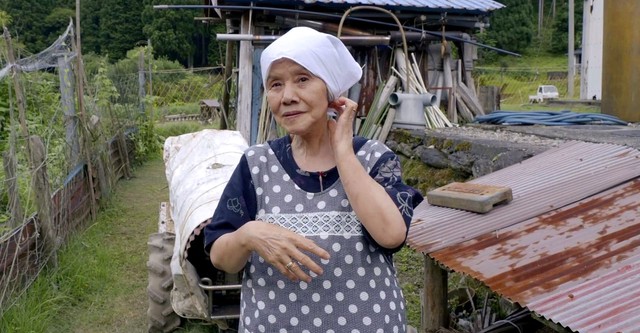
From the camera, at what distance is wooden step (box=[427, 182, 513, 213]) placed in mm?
3869

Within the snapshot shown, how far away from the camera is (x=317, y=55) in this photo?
5.80 ft

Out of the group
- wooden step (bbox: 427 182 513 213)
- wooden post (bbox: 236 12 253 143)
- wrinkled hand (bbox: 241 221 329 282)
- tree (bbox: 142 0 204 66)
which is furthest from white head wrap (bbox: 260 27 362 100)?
tree (bbox: 142 0 204 66)

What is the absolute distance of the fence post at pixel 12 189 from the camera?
4999 millimetres

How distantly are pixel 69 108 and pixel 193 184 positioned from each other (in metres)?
3.91

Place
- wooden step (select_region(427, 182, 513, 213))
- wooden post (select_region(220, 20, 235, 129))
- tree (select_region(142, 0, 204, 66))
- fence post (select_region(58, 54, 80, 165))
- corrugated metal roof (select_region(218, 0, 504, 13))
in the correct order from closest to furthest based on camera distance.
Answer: wooden step (select_region(427, 182, 513, 213)), fence post (select_region(58, 54, 80, 165)), corrugated metal roof (select_region(218, 0, 504, 13)), wooden post (select_region(220, 20, 235, 129)), tree (select_region(142, 0, 204, 66))

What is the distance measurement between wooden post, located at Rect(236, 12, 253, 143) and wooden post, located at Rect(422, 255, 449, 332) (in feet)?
14.0

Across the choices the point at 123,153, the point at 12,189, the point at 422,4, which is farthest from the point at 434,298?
the point at 123,153

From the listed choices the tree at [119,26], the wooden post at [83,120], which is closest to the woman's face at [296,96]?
the wooden post at [83,120]

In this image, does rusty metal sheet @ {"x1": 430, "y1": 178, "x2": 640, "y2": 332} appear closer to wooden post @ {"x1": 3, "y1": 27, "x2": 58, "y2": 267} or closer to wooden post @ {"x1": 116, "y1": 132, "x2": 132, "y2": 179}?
wooden post @ {"x1": 3, "y1": 27, "x2": 58, "y2": 267}

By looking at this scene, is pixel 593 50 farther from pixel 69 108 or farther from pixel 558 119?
pixel 69 108

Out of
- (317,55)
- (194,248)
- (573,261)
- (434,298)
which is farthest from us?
(434,298)

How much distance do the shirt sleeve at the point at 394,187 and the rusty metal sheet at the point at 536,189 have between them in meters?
1.72

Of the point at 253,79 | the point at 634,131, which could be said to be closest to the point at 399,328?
the point at 634,131

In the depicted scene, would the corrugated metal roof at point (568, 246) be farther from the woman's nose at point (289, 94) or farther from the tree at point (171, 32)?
the tree at point (171, 32)
